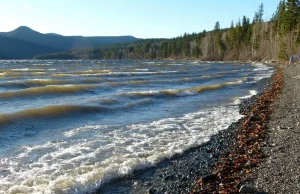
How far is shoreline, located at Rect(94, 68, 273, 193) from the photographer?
7.37 metres

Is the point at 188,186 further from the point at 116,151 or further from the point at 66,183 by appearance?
the point at 116,151

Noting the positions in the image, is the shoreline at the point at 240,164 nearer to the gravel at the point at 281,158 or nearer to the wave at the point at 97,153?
the gravel at the point at 281,158

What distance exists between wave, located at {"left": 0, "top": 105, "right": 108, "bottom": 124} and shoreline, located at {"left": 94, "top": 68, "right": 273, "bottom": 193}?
9259 mm

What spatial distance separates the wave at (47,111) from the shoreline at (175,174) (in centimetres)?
926

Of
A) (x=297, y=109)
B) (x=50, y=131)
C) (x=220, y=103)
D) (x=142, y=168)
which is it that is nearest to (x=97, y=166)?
(x=142, y=168)

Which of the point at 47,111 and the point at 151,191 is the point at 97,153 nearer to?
the point at 151,191

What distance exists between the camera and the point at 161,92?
84.9 feet

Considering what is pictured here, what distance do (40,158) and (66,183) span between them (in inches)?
103

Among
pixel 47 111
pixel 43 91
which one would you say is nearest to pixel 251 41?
pixel 43 91

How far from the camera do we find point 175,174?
26.7 feet

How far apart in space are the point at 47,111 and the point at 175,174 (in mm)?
11372

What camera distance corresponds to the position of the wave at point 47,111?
50.0 ft

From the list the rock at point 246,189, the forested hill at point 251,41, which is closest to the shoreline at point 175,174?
the rock at point 246,189

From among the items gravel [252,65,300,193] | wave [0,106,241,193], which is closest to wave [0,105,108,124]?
wave [0,106,241,193]
